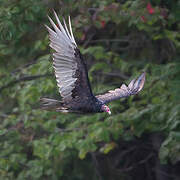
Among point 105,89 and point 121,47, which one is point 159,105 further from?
point 121,47

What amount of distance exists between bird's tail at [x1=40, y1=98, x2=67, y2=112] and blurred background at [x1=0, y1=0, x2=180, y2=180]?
0.82 meters

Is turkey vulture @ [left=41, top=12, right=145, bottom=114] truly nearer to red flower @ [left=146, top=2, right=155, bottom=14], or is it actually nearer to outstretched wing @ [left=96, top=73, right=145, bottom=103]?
outstretched wing @ [left=96, top=73, right=145, bottom=103]

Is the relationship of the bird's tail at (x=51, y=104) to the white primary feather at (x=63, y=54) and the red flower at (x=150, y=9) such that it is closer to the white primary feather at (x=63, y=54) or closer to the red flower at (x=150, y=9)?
the white primary feather at (x=63, y=54)

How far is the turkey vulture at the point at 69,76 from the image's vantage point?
4055 mm

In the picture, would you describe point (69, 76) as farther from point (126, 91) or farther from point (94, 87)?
point (94, 87)

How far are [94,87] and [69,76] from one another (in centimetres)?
229

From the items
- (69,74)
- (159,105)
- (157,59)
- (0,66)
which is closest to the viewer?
(69,74)

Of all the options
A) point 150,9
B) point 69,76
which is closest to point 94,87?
point 150,9

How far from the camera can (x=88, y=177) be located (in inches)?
316

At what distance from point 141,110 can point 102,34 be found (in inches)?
80.2

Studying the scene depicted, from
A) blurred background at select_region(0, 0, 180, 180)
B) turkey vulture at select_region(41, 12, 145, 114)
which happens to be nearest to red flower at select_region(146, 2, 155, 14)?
blurred background at select_region(0, 0, 180, 180)

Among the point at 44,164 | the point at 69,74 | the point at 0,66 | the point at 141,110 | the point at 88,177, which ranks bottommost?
the point at 88,177

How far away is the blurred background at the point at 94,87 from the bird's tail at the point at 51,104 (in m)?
0.82

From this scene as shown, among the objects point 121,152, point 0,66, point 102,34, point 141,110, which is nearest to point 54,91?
point 0,66
